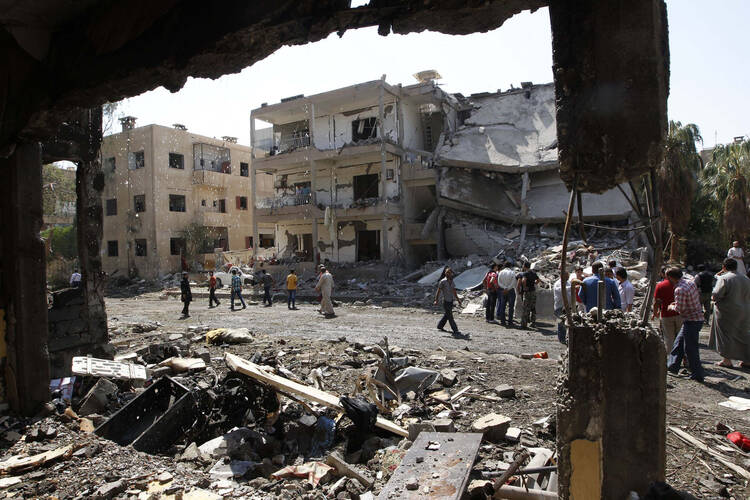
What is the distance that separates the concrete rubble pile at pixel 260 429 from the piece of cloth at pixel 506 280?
13.0ft

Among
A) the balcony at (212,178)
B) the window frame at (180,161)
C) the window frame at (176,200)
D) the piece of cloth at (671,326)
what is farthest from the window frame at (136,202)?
the piece of cloth at (671,326)

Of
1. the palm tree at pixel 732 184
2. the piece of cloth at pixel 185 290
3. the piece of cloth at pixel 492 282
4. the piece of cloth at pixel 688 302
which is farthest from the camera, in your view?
the palm tree at pixel 732 184

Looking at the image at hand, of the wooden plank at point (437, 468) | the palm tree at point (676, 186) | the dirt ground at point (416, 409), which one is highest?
the palm tree at point (676, 186)

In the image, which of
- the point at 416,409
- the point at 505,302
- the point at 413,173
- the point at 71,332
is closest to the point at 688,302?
the point at 416,409

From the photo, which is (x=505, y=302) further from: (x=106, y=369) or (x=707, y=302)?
(x=106, y=369)

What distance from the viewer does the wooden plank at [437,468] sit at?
3215mm

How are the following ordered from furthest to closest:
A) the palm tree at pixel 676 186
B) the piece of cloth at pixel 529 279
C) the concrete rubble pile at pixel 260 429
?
the palm tree at pixel 676 186 < the piece of cloth at pixel 529 279 < the concrete rubble pile at pixel 260 429

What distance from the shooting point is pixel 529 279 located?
1061 cm

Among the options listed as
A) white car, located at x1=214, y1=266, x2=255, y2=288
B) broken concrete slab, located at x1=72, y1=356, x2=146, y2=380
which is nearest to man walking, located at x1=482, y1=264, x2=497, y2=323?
broken concrete slab, located at x1=72, y1=356, x2=146, y2=380

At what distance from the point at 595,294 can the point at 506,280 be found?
13.2 ft

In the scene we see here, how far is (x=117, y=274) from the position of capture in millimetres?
30297

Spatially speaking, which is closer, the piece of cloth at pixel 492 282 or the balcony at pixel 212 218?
the piece of cloth at pixel 492 282

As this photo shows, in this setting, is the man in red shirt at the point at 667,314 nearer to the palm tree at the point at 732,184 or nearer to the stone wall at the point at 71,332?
the stone wall at the point at 71,332

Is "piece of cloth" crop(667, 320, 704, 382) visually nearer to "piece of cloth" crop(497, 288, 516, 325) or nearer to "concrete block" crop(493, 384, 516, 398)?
"concrete block" crop(493, 384, 516, 398)
